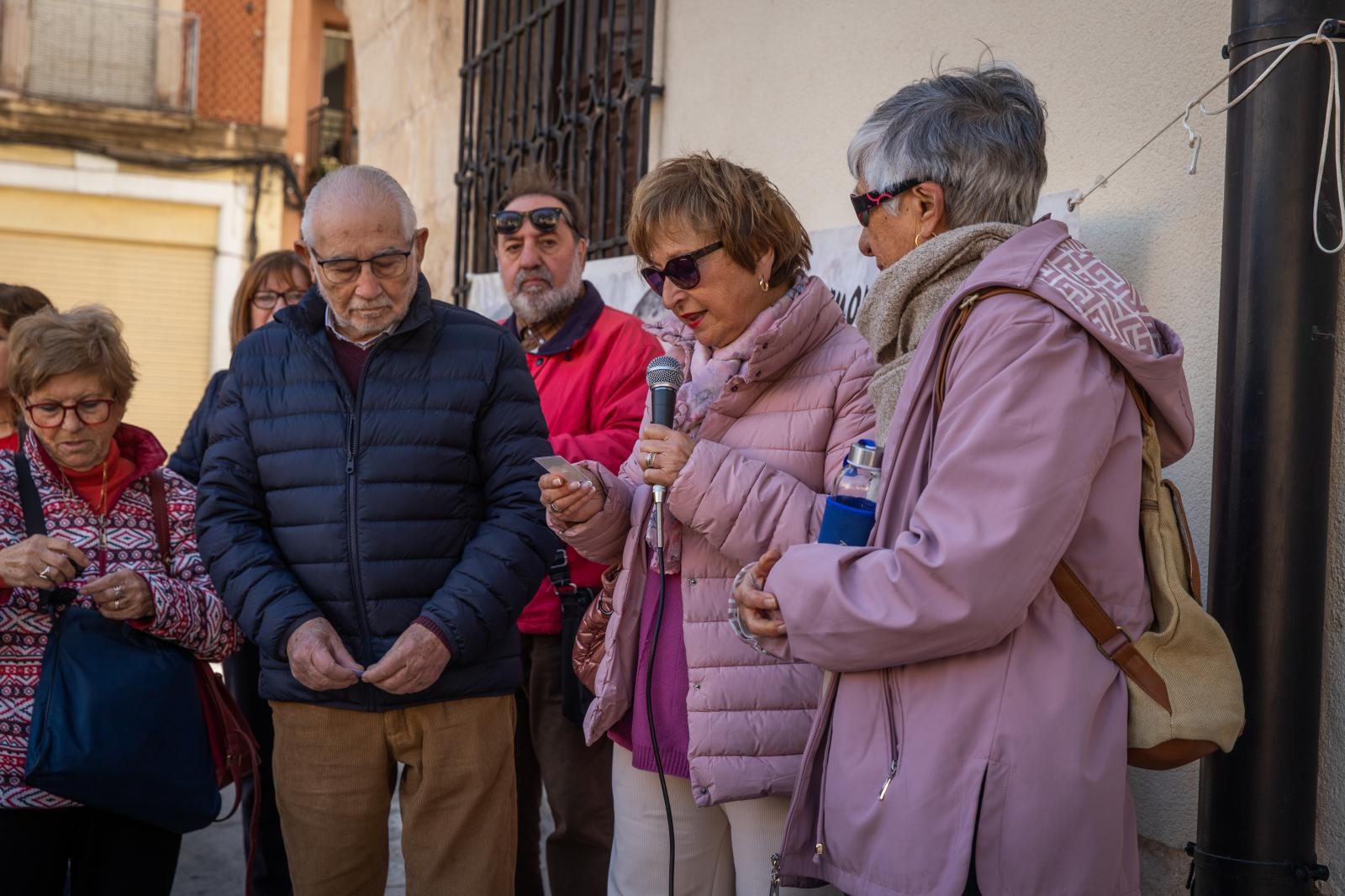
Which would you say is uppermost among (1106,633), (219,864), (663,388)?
(663,388)

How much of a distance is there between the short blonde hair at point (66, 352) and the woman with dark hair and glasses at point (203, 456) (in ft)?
2.44

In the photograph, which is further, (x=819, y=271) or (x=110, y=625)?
(x=819, y=271)

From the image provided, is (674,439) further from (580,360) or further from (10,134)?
(10,134)

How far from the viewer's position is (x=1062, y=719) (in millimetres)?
1802

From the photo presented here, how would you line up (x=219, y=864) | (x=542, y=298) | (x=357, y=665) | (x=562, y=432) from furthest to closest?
(x=219, y=864), (x=542, y=298), (x=562, y=432), (x=357, y=665)

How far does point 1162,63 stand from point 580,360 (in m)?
1.82

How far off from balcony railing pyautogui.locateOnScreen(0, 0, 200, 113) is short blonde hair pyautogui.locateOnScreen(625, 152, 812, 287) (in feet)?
59.9

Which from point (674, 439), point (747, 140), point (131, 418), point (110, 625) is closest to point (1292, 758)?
point (674, 439)

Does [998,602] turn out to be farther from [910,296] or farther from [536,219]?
[536,219]

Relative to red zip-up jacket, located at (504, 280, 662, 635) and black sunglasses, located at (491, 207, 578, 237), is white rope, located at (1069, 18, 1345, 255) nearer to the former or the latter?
red zip-up jacket, located at (504, 280, 662, 635)

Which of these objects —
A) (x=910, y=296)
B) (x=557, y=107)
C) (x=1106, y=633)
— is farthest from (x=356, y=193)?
(x=557, y=107)

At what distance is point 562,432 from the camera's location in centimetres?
399

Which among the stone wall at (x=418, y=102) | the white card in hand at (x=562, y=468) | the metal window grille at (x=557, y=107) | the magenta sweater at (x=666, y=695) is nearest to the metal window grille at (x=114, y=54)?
the stone wall at (x=418, y=102)

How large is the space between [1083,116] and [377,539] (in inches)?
77.0
